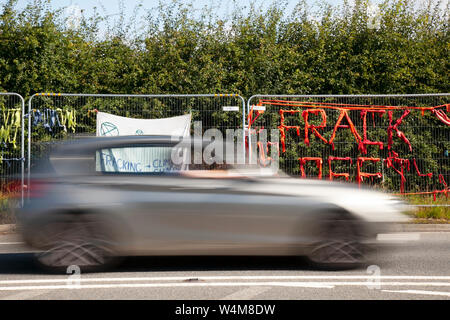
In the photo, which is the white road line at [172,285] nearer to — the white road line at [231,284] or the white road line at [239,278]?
the white road line at [231,284]

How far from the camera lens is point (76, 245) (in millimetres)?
6926

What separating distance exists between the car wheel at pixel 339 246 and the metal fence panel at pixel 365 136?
20.4 feet

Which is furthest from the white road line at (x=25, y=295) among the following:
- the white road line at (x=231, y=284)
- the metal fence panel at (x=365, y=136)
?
the metal fence panel at (x=365, y=136)

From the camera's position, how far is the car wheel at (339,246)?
275 inches

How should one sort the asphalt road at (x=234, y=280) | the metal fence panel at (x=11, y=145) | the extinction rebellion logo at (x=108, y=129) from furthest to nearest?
the extinction rebellion logo at (x=108, y=129) < the metal fence panel at (x=11, y=145) < the asphalt road at (x=234, y=280)

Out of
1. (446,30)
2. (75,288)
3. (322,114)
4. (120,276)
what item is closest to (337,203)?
(120,276)

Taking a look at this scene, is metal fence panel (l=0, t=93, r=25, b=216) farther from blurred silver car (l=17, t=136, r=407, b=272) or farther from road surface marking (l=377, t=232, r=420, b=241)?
road surface marking (l=377, t=232, r=420, b=241)

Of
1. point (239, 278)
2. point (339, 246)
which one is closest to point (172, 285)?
point (239, 278)

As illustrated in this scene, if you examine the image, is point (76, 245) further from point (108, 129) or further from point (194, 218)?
point (108, 129)

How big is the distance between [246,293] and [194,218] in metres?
1.28

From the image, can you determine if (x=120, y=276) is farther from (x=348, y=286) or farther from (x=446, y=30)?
(x=446, y=30)

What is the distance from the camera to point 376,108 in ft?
44.9

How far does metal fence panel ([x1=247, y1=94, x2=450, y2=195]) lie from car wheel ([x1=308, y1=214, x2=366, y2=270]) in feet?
20.4
